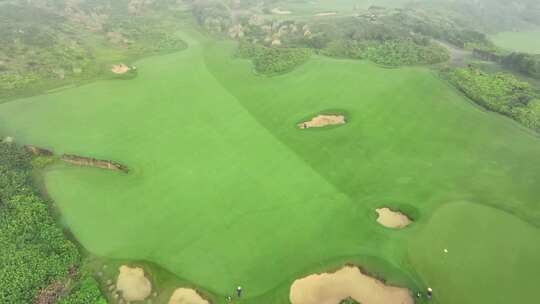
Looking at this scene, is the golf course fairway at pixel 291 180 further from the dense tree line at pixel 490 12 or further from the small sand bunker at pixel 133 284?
the dense tree line at pixel 490 12

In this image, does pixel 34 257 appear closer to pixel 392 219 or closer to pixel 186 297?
pixel 186 297

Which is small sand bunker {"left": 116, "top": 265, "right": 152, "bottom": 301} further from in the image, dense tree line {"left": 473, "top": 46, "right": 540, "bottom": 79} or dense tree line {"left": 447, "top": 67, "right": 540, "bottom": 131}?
dense tree line {"left": 473, "top": 46, "right": 540, "bottom": 79}

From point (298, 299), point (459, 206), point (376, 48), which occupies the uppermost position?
point (376, 48)

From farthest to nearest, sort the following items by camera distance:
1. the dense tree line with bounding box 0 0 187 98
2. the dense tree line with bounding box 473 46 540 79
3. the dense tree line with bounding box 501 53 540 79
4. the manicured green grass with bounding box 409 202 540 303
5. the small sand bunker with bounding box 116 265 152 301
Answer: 1. the dense tree line with bounding box 0 0 187 98
2. the dense tree line with bounding box 473 46 540 79
3. the dense tree line with bounding box 501 53 540 79
4. the manicured green grass with bounding box 409 202 540 303
5. the small sand bunker with bounding box 116 265 152 301

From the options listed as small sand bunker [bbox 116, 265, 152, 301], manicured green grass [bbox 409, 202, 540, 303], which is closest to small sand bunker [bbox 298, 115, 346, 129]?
manicured green grass [bbox 409, 202, 540, 303]

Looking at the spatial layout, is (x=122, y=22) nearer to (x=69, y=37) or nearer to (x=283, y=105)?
(x=69, y=37)

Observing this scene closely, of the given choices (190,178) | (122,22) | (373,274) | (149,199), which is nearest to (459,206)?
(373,274)
